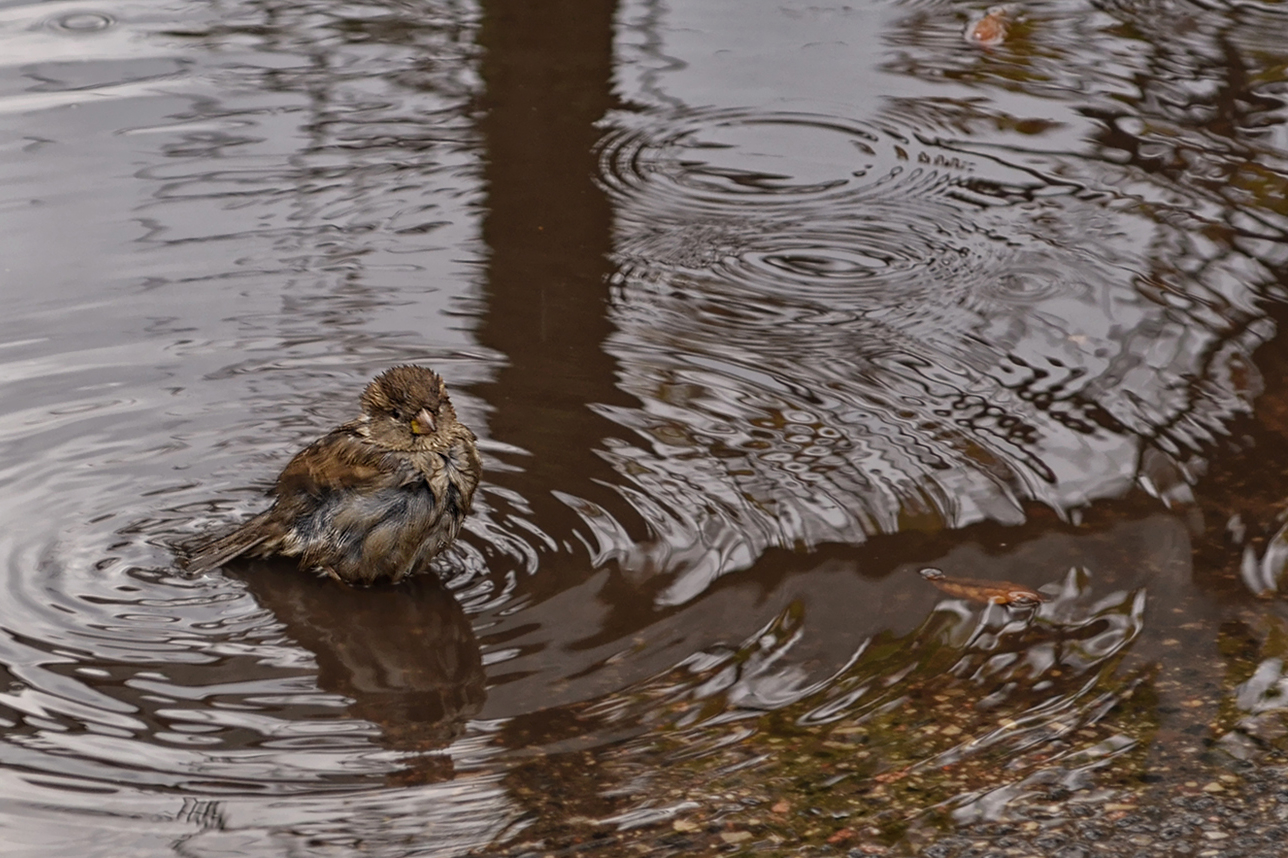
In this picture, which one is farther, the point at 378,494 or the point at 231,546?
the point at 231,546

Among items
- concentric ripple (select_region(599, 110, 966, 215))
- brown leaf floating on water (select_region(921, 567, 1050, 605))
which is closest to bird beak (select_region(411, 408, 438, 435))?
brown leaf floating on water (select_region(921, 567, 1050, 605))

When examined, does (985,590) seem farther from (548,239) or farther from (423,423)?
(548,239)

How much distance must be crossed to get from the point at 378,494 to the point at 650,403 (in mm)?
1433

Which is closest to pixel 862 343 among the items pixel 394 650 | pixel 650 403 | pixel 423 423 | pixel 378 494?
pixel 650 403

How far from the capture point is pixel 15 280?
7660mm

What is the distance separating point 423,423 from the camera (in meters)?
5.47

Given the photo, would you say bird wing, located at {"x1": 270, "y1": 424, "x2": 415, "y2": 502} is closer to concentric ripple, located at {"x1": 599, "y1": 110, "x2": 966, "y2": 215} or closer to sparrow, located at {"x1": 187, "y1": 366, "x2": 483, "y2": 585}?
sparrow, located at {"x1": 187, "y1": 366, "x2": 483, "y2": 585}

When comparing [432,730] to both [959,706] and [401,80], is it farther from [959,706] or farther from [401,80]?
[401,80]

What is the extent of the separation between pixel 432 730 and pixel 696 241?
12.4ft

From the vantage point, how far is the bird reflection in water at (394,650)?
4887 mm

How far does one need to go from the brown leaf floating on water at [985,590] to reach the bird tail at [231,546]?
91.9 inches

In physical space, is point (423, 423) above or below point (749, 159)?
above

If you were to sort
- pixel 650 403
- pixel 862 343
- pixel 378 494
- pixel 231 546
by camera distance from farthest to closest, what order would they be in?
pixel 862 343 < pixel 650 403 < pixel 231 546 < pixel 378 494

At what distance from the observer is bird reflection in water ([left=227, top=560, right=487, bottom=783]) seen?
4.89 meters
